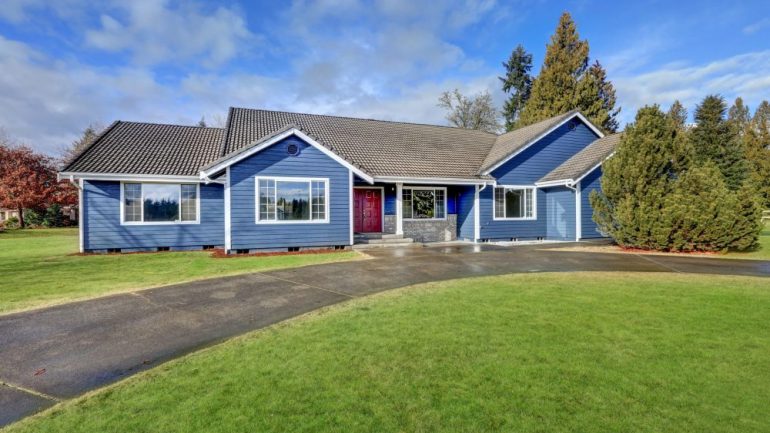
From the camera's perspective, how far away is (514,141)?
2044 centimetres

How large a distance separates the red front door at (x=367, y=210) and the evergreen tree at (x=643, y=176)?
932 cm

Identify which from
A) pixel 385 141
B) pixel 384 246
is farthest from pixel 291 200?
pixel 385 141

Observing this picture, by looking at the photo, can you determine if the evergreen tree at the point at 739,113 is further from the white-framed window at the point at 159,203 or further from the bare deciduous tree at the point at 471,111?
the white-framed window at the point at 159,203

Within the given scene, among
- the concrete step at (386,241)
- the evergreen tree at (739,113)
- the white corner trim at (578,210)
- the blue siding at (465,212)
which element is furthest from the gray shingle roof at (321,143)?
the evergreen tree at (739,113)

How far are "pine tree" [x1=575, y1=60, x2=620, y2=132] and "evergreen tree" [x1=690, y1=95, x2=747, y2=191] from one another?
Answer: 10412 millimetres

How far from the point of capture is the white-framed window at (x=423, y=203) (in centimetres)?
1772

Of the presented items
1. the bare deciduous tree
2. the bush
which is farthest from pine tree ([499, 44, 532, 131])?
the bush

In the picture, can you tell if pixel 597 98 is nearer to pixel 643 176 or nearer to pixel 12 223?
pixel 643 176

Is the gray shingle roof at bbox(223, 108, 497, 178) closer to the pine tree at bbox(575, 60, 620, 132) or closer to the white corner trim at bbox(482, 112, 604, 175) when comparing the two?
the white corner trim at bbox(482, 112, 604, 175)

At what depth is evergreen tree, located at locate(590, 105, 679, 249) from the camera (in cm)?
1372

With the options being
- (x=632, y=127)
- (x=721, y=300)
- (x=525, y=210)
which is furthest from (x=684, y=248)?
(x=721, y=300)

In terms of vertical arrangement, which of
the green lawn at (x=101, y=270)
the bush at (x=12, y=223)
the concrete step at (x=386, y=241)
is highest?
the bush at (x=12, y=223)

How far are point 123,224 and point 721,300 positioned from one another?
1764 cm

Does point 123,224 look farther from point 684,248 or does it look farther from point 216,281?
point 684,248
